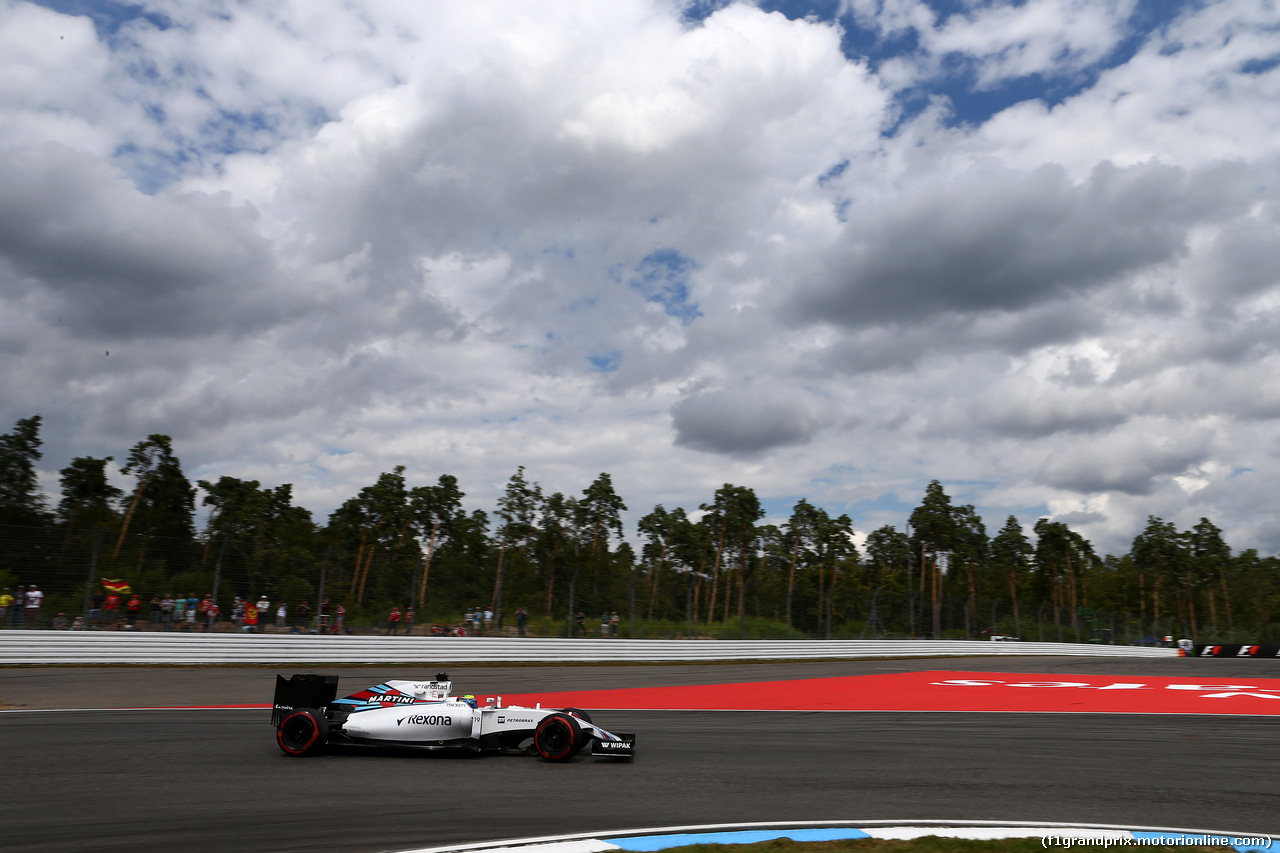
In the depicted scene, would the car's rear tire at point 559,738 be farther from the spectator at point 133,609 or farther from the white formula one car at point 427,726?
the spectator at point 133,609

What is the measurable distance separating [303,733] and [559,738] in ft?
7.80

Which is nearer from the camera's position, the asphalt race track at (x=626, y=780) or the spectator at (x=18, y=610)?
the asphalt race track at (x=626, y=780)

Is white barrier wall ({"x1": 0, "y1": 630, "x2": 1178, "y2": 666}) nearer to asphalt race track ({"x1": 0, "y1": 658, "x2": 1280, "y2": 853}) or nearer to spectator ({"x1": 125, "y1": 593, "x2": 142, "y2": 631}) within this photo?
spectator ({"x1": 125, "y1": 593, "x2": 142, "y2": 631})

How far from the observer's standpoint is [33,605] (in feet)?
54.7

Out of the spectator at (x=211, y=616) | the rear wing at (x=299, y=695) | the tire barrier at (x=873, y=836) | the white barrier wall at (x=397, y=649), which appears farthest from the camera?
the spectator at (x=211, y=616)

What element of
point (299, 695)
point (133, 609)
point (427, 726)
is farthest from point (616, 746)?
point (133, 609)

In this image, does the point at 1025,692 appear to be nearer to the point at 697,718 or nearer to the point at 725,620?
the point at 697,718

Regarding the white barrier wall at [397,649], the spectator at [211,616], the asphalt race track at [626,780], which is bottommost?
the white barrier wall at [397,649]

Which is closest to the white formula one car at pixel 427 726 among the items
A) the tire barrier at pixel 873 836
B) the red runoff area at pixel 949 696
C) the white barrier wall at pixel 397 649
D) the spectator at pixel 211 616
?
the tire barrier at pixel 873 836

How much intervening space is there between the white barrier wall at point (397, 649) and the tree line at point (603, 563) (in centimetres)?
85

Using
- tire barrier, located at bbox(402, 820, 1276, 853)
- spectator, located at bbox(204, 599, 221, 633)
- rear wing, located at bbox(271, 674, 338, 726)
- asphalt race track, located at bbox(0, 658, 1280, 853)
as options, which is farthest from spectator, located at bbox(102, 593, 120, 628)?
tire barrier, located at bbox(402, 820, 1276, 853)

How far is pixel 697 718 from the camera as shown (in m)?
10.9

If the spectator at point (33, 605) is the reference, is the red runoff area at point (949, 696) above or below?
below

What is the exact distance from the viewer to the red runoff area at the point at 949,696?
1259 cm
